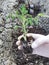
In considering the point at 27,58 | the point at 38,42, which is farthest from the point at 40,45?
the point at 27,58

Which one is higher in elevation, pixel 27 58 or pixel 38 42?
pixel 38 42

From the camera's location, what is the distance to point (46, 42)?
73.5 inches

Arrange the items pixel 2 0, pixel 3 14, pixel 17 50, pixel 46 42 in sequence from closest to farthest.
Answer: pixel 46 42 → pixel 17 50 → pixel 3 14 → pixel 2 0

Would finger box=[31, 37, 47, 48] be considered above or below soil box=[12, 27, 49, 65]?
above

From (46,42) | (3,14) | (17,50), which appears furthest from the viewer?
(3,14)

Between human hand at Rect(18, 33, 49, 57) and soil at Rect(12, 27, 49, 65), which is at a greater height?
human hand at Rect(18, 33, 49, 57)

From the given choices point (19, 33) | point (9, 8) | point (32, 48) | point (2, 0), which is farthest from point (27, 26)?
point (2, 0)

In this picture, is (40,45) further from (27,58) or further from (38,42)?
(27,58)

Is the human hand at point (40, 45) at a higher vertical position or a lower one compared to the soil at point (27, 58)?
higher

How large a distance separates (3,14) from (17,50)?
50 cm

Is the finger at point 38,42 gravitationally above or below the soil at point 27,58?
above

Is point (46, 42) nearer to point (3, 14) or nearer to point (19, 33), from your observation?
point (19, 33)

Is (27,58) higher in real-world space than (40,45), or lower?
lower

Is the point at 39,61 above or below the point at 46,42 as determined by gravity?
below
